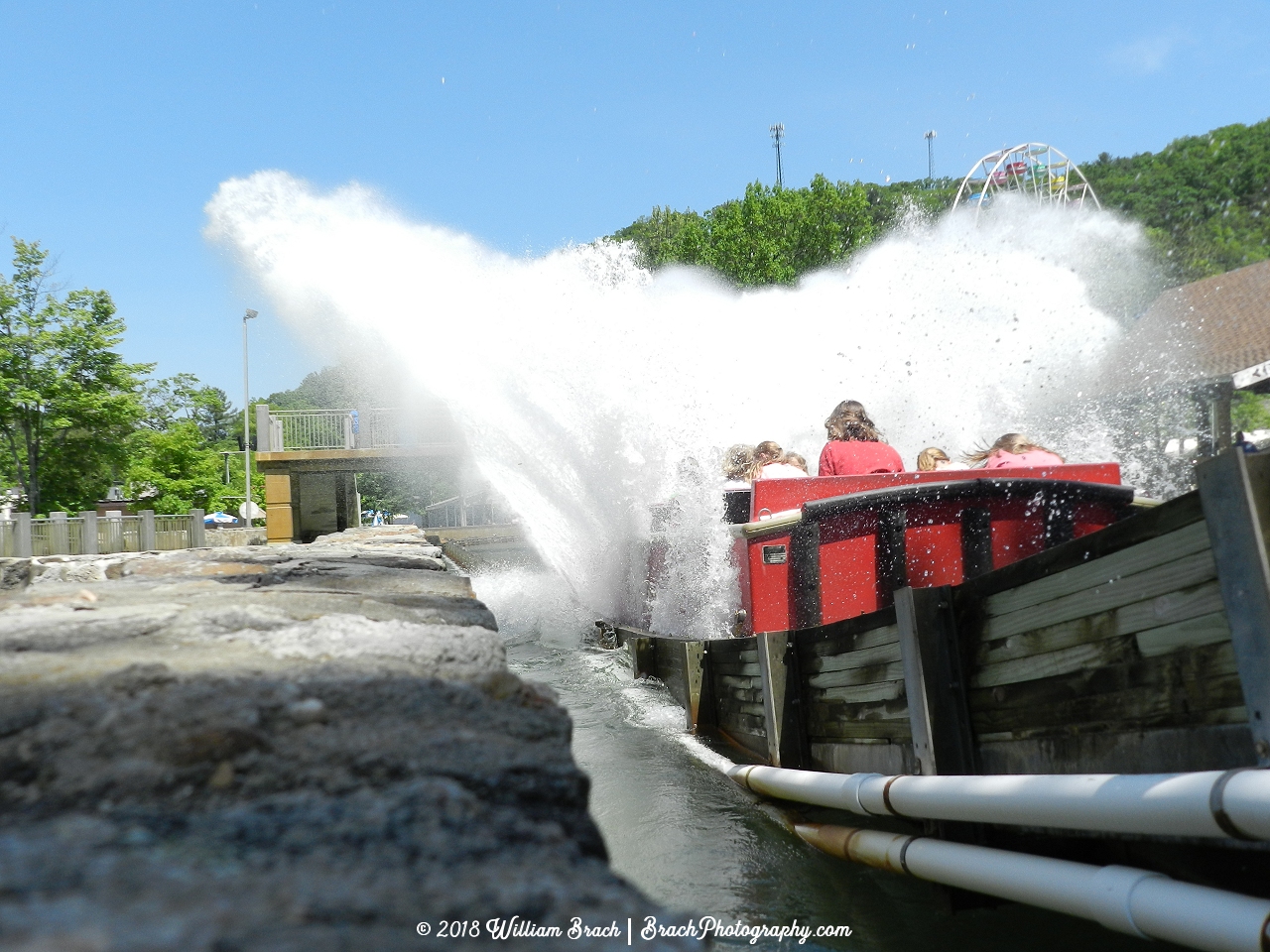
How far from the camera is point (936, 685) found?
3531 mm

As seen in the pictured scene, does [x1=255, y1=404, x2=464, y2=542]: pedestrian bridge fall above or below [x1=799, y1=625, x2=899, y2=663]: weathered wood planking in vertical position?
above

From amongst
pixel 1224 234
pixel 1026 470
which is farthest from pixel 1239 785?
pixel 1224 234

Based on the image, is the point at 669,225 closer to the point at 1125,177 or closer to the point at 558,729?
the point at 1125,177

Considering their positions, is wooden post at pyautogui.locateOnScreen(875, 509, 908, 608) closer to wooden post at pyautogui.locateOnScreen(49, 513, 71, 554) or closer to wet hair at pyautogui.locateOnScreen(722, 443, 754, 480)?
wet hair at pyautogui.locateOnScreen(722, 443, 754, 480)

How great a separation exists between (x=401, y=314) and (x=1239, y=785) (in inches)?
574

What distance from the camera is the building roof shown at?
19.2 meters

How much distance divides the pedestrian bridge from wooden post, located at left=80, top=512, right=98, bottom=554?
481 cm

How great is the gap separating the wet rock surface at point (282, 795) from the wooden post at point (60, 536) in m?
22.1

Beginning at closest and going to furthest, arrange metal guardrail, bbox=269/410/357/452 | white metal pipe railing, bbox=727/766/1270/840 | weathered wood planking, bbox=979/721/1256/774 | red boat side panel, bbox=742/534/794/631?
1. white metal pipe railing, bbox=727/766/1270/840
2. weathered wood planking, bbox=979/721/1256/774
3. red boat side panel, bbox=742/534/794/631
4. metal guardrail, bbox=269/410/357/452

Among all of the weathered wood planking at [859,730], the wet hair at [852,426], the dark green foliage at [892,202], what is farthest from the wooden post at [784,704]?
the dark green foliage at [892,202]

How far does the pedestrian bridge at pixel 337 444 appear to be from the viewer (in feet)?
87.7

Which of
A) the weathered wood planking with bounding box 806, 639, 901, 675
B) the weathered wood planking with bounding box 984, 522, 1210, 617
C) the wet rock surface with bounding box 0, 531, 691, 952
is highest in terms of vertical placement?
the weathered wood planking with bounding box 984, 522, 1210, 617

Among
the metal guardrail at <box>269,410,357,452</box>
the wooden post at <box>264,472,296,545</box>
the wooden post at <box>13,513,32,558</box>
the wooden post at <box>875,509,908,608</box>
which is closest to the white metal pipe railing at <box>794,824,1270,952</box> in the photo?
the wooden post at <box>875,509,908,608</box>

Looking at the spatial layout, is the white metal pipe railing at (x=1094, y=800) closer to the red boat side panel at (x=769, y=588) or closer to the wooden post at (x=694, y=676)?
the red boat side panel at (x=769, y=588)
